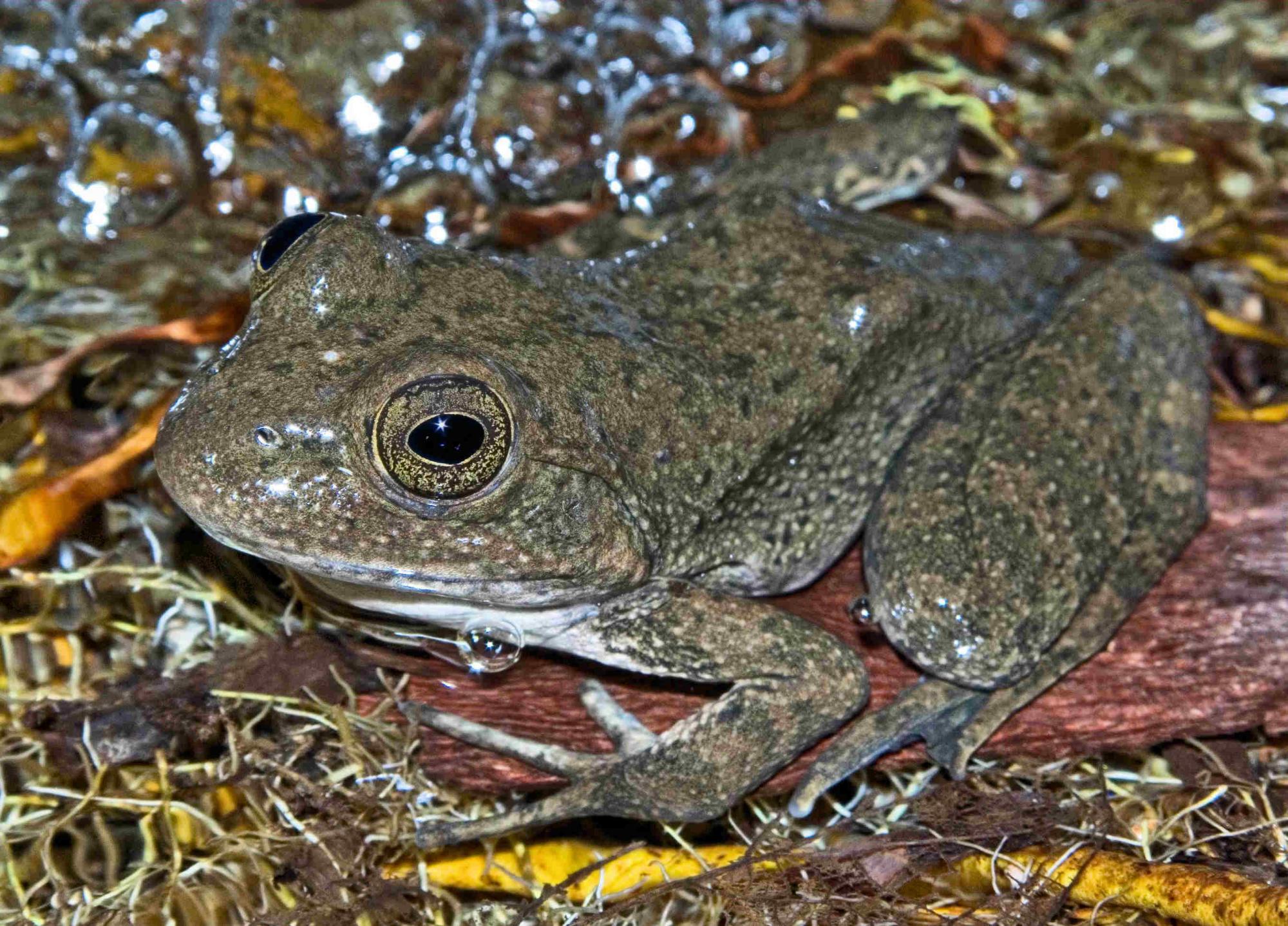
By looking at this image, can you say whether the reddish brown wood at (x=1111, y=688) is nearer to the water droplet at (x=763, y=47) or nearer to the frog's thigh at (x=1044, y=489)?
the frog's thigh at (x=1044, y=489)

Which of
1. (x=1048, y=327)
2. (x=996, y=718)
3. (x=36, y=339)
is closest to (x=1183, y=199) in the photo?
(x=1048, y=327)

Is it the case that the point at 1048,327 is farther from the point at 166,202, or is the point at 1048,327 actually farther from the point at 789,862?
the point at 166,202

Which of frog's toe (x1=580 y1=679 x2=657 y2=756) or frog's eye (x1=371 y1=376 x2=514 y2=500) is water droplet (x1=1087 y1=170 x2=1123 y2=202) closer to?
frog's toe (x1=580 y1=679 x2=657 y2=756)

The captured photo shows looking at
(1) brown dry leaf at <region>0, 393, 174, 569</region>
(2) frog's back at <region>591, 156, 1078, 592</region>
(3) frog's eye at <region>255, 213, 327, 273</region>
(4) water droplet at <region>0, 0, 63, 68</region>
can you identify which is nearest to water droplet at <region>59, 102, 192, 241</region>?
(4) water droplet at <region>0, 0, 63, 68</region>

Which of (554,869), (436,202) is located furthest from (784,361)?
(436,202)

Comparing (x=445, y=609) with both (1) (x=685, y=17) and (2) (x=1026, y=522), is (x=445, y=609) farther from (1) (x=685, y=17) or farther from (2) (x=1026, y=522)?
(1) (x=685, y=17)

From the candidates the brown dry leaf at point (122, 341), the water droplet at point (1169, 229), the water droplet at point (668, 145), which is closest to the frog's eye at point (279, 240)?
the brown dry leaf at point (122, 341)
